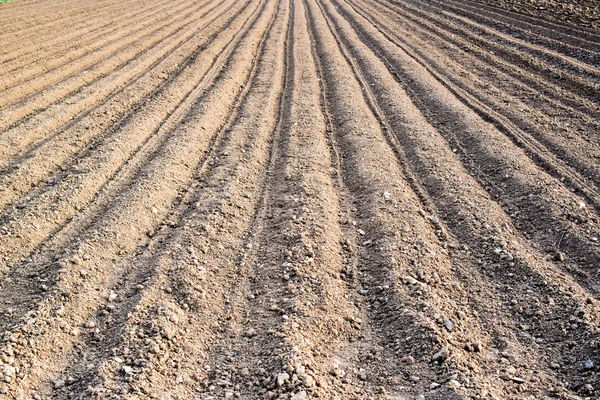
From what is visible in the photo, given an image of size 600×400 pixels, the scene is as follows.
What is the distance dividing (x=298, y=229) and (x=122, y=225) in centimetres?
183

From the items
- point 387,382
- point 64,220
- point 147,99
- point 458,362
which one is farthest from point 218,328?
point 147,99

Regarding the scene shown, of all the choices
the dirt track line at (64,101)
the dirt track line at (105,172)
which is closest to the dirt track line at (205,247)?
the dirt track line at (105,172)

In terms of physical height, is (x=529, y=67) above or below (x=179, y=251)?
above

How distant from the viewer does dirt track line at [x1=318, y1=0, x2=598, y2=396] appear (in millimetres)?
4191

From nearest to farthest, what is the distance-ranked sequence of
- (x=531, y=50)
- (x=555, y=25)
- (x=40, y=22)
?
(x=531, y=50), (x=555, y=25), (x=40, y=22)

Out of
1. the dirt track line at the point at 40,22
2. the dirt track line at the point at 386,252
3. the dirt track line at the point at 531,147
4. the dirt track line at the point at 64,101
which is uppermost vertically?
the dirt track line at the point at 40,22

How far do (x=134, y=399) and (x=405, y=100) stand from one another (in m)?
7.30

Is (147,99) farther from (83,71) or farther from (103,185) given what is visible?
(103,185)

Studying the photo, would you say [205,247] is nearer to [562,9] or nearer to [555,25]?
[555,25]

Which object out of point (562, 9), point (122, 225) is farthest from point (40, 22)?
point (562, 9)

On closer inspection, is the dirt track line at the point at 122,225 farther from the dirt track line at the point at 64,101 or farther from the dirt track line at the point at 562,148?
the dirt track line at the point at 562,148

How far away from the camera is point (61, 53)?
38.8ft

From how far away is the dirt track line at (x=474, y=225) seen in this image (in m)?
4.19

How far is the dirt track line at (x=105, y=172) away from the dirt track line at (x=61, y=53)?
10.1 feet
